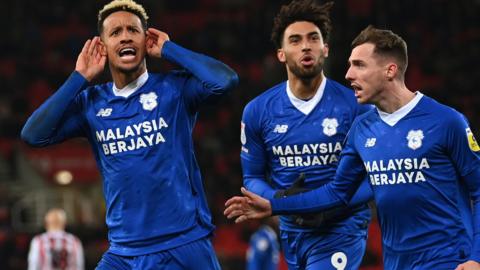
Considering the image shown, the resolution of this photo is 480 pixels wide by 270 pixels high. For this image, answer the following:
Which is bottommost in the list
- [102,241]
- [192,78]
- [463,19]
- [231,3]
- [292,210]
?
[102,241]

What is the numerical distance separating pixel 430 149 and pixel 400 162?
0.18 meters

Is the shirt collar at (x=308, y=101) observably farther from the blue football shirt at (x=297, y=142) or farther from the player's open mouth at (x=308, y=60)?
the player's open mouth at (x=308, y=60)

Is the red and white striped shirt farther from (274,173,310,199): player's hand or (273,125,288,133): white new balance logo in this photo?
(274,173,310,199): player's hand

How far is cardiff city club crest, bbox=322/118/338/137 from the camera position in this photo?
21.0 feet

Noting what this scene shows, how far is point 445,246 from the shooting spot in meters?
5.21

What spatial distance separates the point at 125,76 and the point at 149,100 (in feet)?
0.73

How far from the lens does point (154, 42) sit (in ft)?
19.8

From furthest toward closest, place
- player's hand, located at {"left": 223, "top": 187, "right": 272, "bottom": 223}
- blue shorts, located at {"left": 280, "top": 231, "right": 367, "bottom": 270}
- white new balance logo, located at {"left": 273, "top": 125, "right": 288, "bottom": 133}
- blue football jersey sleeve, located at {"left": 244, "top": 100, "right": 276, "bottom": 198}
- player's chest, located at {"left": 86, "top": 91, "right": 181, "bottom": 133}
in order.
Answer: blue football jersey sleeve, located at {"left": 244, "top": 100, "right": 276, "bottom": 198} → white new balance logo, located at {"left": 273, "top": 125, "right": 288, "bottom": 133} → blue shorts, located at {"left": 280, "top": 231, "right": 367, "bottom": 270} → player's chest, located at {"left": 86, "top": 91, "right": 181, "bottom": 133} → player's hand, located at {"left": 223, "top": 187, "right": 272, "bottom": 223}

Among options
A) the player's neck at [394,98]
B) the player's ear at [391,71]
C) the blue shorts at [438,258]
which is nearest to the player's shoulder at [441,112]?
the player's neck at [394,98]

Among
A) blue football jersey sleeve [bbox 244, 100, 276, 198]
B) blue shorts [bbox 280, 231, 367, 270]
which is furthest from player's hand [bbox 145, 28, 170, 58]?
blue shorts [bbox 280, 231, 367, 270]

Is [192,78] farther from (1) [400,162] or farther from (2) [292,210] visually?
(1) [400,162]

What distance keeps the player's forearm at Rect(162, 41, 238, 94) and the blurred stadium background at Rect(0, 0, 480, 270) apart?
9.26 metres

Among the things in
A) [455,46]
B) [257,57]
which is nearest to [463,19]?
[455,46]

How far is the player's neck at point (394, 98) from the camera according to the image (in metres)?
5.50
